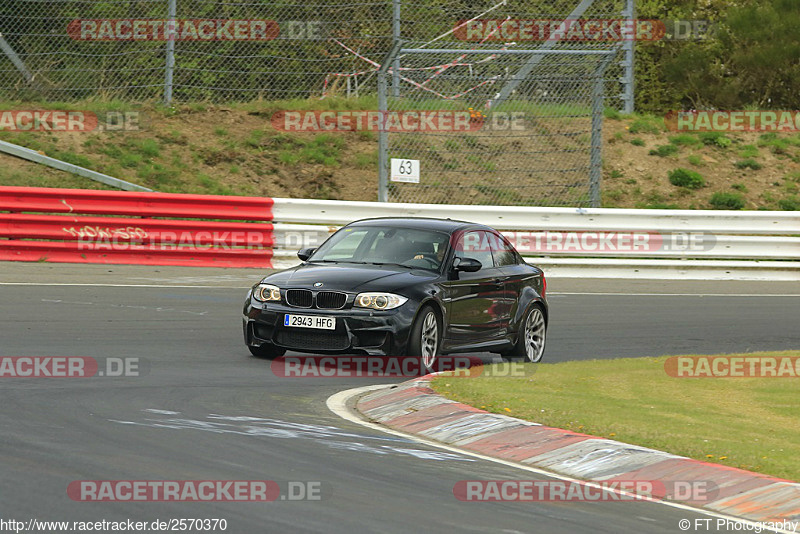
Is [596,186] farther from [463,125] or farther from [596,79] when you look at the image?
[463,125]

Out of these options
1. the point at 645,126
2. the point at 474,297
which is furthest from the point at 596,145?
the point at 474,297

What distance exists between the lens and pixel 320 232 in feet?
67.2

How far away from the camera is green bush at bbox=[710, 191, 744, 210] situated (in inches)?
1146

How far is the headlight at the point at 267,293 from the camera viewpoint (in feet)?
40.4

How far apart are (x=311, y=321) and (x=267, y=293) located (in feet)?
1.98

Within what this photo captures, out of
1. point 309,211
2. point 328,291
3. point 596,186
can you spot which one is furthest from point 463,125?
point 328,291

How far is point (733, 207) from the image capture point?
29094 millimetres

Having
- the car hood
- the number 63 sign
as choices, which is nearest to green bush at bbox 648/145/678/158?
the number 63 sign

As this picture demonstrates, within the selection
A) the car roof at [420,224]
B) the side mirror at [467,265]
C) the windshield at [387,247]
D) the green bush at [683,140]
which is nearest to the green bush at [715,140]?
the green bush at [683,140]

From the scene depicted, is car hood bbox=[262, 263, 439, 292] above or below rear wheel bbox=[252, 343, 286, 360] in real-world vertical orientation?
above

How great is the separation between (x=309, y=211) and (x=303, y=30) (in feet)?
20.2

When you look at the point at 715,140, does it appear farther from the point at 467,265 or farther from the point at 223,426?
the point at 223,426

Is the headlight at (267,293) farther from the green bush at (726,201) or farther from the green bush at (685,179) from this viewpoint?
the green bush at (685,179)

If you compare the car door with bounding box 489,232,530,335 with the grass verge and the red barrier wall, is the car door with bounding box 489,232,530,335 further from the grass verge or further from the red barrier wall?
the red barrier wall
